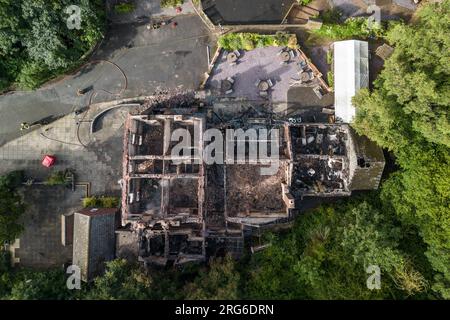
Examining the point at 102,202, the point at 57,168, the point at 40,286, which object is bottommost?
the point at 40,286

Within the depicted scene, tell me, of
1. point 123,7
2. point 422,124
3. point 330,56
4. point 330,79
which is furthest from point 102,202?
point 422,124

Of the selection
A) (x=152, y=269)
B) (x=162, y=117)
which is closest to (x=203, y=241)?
(x=152, y=269)

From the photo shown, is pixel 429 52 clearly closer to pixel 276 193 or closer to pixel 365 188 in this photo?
pixel 365 188

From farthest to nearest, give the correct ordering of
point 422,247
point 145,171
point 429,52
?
1. point 145,171
2. point 422,247
3. point 429,52

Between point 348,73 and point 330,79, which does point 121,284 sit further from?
point 348,73

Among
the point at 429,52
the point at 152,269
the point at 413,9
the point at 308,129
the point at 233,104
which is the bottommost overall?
the point at 152,269

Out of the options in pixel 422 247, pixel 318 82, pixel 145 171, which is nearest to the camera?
pixel 422 247

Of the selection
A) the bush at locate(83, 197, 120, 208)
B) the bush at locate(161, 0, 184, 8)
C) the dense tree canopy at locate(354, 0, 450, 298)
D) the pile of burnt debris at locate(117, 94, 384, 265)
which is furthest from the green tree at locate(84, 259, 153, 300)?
the bush at locate(161, 0, 184, 8)
